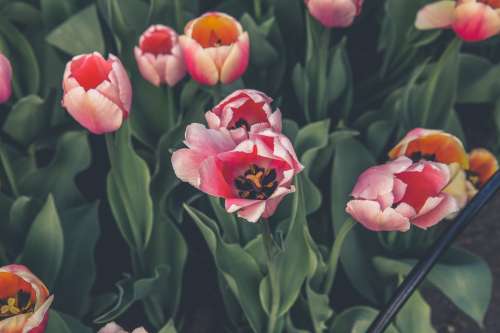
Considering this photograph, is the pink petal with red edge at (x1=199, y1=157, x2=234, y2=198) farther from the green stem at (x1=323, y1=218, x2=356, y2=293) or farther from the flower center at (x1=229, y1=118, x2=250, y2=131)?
the green stem at (x1=323, y1=218, x2=356, y2=293)

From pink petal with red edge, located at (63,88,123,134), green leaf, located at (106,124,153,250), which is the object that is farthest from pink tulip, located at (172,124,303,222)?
green leaf, located at (106,124,153,250)

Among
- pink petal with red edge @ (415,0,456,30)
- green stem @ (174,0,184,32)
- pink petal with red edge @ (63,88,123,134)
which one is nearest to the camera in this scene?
pink petal with red edge @ (63,88,123,134)

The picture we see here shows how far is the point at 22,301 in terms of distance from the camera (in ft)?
2.57

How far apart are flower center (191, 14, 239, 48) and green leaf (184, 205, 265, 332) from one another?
0.76 ft

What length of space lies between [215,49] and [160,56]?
0.10 meters

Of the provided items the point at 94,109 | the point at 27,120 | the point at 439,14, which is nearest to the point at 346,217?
the point at 439,14

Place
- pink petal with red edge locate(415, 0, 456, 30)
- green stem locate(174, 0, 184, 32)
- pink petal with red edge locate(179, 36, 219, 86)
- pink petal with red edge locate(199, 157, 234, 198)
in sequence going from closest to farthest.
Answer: pink petal with red edge locate(199, 157, 234, 198)
pink petal with red edge locate(179, 36, 219, 86)
pink petal with red edge locate(415, 0, 456, 30)
green stem locate(174, 0, 184, 32)

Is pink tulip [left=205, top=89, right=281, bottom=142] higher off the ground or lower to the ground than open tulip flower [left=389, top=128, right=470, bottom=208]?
higher

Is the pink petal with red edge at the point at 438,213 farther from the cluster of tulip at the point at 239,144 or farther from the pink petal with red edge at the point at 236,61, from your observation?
the pink petal with red edge at the point at 236,61

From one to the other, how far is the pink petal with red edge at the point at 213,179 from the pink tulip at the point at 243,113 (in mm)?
49

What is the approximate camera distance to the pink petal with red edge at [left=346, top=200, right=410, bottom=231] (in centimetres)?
68

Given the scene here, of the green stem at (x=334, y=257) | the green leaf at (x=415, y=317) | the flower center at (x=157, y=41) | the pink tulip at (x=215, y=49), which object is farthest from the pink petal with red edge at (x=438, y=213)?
the flower center at (x=157, y=41)

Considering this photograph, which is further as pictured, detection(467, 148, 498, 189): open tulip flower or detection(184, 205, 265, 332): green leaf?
detection(467, 148, 498, 189): open tulip flower

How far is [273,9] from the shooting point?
1.19 metres
